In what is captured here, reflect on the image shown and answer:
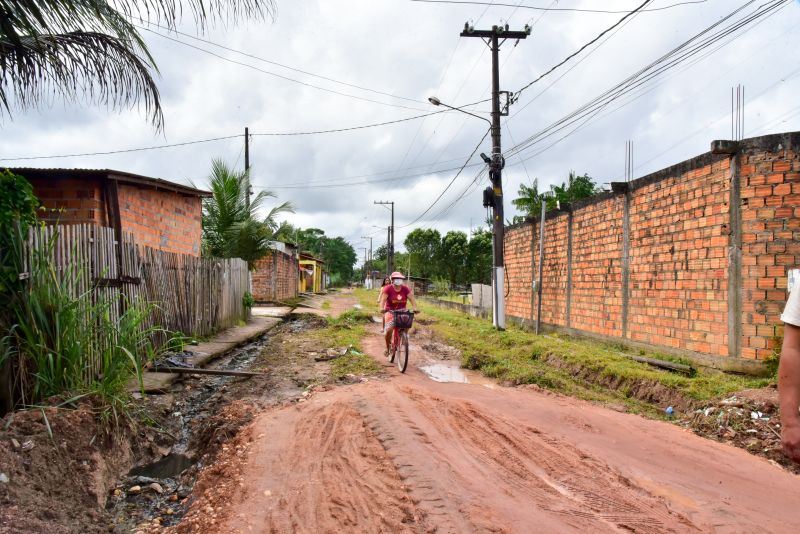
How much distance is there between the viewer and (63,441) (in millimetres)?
3930

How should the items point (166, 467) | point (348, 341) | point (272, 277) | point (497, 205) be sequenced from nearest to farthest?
1. point (166, 467)
2. point (348, 341)
3. point (497, 205)
4. point (272, 277)

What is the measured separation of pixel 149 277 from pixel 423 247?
49700 mm

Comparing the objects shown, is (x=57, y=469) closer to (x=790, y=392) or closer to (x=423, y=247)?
(x=790, y=392)

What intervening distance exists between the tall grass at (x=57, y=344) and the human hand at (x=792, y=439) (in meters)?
4.47

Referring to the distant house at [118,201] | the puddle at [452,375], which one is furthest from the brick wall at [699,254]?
the distant house at [118,201]

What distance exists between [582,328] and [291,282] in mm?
22640

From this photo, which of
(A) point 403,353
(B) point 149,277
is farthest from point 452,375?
(B) point 149,277

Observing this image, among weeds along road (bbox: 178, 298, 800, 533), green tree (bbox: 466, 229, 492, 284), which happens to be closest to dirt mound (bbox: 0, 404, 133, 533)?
weeds along road (bbox: 178, 298, 800, 533)

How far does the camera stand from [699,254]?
8430mm

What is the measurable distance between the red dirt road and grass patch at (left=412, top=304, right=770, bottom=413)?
1.28 metres

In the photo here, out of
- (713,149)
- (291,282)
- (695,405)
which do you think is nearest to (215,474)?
(695,405)

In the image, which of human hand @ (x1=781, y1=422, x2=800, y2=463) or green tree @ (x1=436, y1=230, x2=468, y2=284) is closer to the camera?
human hand @ (x1=781, y1=422, x2=800, y2=463)

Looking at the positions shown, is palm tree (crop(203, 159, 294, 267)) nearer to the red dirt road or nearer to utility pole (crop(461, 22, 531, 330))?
utility pole (crop(461, 22, 531, 330))

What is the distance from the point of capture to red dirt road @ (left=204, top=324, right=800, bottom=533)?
10.7 ft
